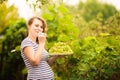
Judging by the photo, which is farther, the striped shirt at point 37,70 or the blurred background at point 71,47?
the blurred background at point 71,47

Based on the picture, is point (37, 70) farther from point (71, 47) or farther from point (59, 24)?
point (59, 24)

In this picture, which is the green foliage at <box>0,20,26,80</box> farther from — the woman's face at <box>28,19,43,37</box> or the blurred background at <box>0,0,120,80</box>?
the woman's face at <box>28,19,43,37</box>

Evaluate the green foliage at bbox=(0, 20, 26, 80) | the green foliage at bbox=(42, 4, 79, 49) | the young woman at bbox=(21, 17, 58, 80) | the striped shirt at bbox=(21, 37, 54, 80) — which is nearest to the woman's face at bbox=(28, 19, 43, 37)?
the young woman at bbox=(21, 17, 58, 80)

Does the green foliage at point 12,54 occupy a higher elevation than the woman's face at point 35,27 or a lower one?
lower

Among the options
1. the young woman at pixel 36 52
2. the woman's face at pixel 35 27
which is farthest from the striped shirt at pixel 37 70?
the woman's face at pixel 35 27

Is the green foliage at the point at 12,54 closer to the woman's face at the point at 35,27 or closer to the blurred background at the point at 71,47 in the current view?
the blurred background at the point at 71,47

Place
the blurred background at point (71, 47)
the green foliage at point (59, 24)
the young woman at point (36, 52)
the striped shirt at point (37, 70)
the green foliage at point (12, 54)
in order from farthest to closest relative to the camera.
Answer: the green foliage at point (12, 54) < the green foliage at point (59, 24) < the blurred background at point (71, 47) < the striped shirt at point (37, 70) < the young woman at point (36, 52)

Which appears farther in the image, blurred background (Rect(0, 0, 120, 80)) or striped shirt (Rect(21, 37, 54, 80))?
blurred background (Rect(0, 0, 120, 80))

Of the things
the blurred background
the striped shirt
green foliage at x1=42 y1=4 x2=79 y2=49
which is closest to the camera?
the striped shirt

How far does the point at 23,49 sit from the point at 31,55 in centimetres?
23

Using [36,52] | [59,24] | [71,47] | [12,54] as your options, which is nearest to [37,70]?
[36,52]

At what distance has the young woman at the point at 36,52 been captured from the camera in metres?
4.58

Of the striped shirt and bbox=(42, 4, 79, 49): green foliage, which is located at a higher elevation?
bbox=(42, 4, 79, 49): green foliage

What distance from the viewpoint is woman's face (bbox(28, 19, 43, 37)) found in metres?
4.90
